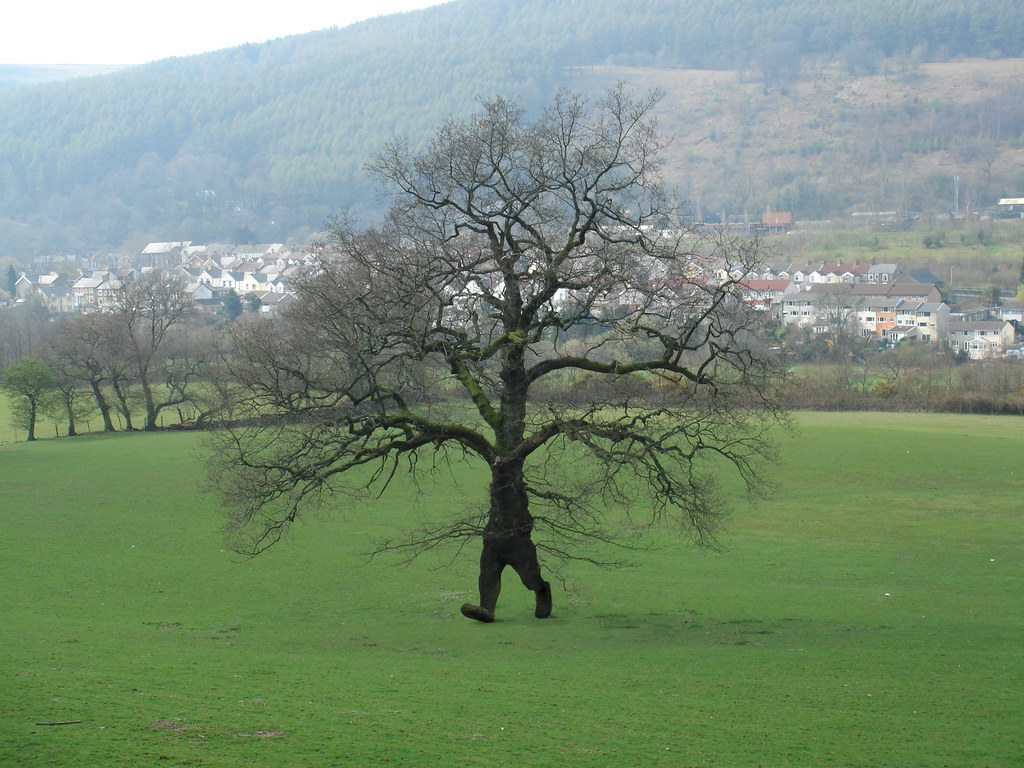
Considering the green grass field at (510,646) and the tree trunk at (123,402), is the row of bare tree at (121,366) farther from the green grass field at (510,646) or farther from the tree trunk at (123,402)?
the green grass field at (510,646)

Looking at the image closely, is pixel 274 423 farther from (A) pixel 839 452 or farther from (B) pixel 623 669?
(A) pixel 839 452

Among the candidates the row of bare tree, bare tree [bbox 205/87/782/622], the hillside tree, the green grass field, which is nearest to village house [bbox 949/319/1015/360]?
the green grass field

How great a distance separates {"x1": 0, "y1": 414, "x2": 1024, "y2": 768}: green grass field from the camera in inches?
352

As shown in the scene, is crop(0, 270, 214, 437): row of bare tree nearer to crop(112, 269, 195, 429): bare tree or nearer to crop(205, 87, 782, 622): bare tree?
crop(112, 269, 195, 429): bare tree

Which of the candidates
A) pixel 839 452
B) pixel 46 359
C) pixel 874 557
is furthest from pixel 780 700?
pixel 46 359

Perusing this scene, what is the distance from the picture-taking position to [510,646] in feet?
47.9

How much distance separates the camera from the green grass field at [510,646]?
8.95 m

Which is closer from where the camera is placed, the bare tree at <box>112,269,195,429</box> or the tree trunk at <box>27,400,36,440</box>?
the tree trunk at <box>27,400,36,440</box>

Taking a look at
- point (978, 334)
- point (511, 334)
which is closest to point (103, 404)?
point (511, 334)

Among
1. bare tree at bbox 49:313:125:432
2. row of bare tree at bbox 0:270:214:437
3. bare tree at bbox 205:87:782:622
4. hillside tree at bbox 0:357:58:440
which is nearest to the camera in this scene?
bare tree at bbox 205:87:782:622

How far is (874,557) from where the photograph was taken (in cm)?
2261

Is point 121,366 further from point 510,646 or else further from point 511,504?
point 510,646

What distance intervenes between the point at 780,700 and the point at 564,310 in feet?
26.7

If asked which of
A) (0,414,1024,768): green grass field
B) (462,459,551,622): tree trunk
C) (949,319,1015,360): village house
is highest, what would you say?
(949,319,1015,360): village house
